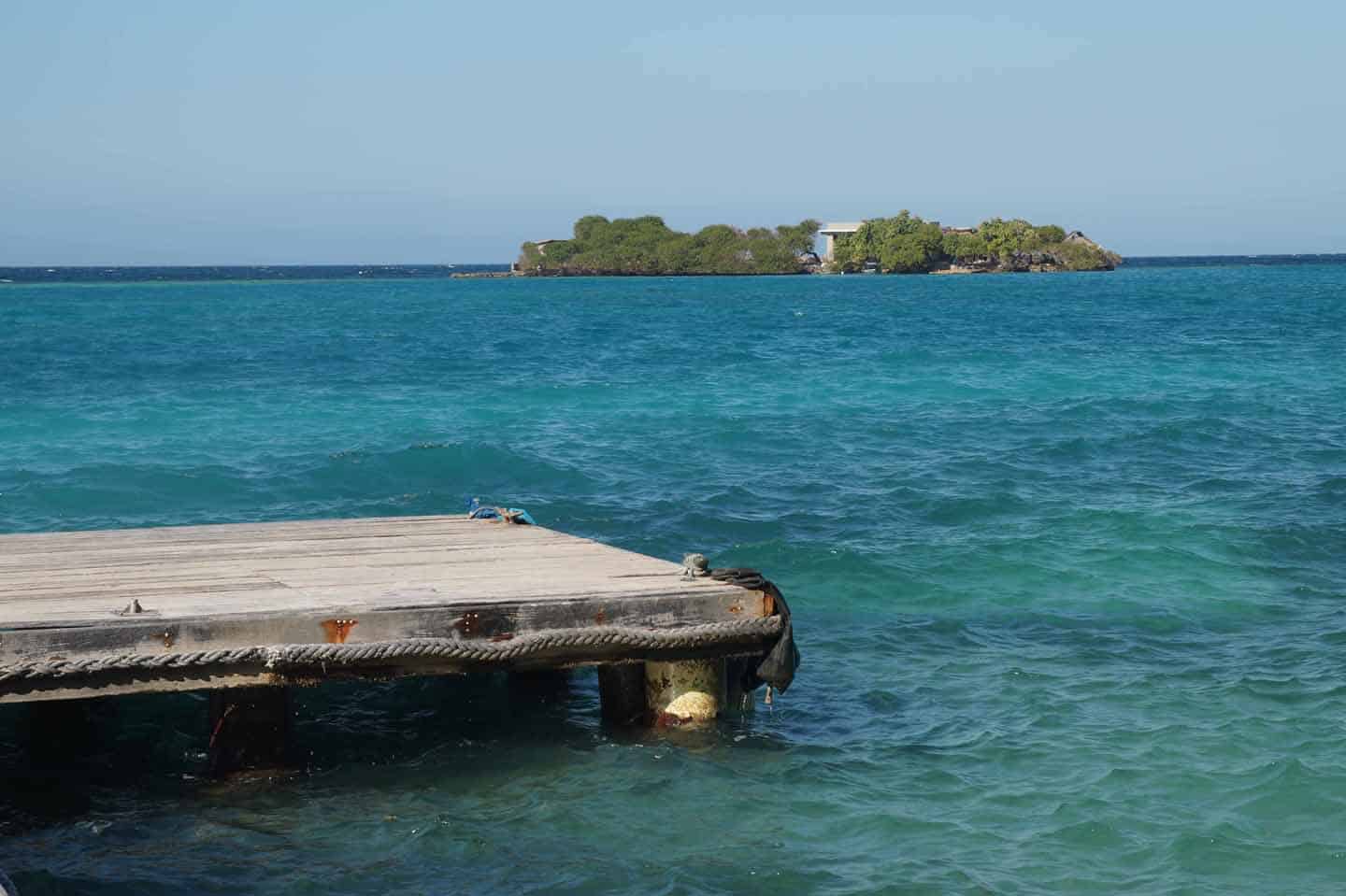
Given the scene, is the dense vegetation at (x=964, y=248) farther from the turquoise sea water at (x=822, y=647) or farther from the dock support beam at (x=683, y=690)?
the dock support beam at (x=683, y=690)

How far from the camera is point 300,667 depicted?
22.2 ft

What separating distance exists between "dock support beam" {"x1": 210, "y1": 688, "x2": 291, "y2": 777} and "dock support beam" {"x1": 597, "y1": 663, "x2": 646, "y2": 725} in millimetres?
1758

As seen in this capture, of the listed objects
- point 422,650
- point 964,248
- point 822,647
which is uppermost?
point 964,248

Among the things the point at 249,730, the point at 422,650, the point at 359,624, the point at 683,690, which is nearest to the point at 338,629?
the point at 359,624

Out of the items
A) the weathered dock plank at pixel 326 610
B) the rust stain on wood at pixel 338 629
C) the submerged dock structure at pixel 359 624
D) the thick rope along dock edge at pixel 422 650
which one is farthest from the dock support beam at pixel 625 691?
the rust stain on wood at pixel 338 629

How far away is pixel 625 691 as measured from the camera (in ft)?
A: 26.6

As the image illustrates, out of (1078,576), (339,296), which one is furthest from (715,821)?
(339,296)

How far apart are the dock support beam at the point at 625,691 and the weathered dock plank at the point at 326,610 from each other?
0.53m

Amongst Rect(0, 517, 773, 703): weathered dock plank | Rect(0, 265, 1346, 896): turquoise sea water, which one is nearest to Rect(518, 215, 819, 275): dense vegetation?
Rect(0, 265, 1346, 896): turquoise sea water

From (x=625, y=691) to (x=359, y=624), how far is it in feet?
5.85

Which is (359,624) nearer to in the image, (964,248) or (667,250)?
(964,248)

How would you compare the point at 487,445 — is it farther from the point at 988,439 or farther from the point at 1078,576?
the point at 1078,576

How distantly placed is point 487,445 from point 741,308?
50.2m

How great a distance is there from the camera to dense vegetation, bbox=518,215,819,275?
157 meters
